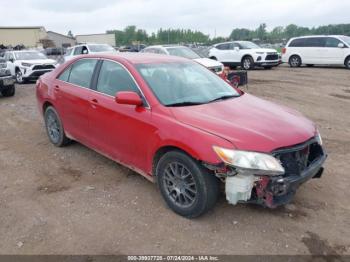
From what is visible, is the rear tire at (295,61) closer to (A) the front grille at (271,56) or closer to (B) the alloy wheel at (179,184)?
(A) the front grille at (271,56)

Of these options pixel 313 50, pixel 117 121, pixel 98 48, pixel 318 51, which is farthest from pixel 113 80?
pixel 313 50

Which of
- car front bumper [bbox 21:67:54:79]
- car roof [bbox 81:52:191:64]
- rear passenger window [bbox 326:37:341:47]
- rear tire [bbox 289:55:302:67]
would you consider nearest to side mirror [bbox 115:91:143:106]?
car roof [bbox 81:52:191:64]

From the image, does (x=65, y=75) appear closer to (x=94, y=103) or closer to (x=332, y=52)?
(x=94, y=103)

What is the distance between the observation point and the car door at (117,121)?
4.23m

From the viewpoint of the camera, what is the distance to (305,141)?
379cm

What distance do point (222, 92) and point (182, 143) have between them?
139 centimetres

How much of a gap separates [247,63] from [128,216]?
17.4 meters

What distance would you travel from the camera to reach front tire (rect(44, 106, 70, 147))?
6019 mm

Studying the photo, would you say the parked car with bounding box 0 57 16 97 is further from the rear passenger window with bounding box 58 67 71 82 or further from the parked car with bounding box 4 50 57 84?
the rear passenger window with bounding box 58 67 71 82

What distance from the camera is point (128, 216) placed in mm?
4016

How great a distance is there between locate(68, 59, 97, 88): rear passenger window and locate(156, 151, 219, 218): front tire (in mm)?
1934

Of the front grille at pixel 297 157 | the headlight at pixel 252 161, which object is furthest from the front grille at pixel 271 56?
the headlight at pixel 252 161

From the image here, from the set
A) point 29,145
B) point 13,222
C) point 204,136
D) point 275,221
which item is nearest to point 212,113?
point 204,136

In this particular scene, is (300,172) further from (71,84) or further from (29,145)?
(29,145)
